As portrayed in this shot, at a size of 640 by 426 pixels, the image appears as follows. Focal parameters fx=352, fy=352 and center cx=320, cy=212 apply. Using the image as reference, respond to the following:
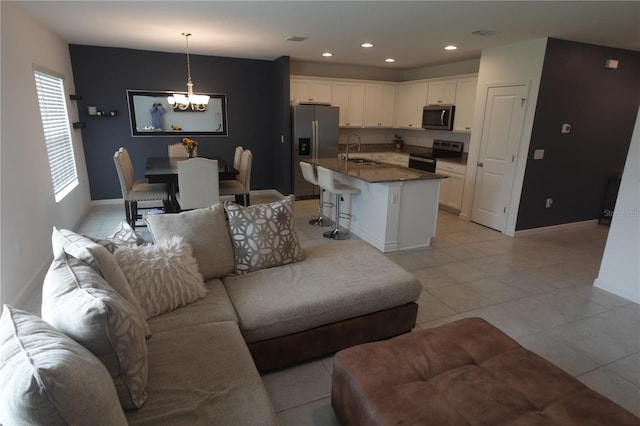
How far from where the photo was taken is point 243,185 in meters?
5.07

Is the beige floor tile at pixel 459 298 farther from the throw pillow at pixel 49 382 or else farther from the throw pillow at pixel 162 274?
the throw pillow at pixel 49 382

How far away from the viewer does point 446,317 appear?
110 inches

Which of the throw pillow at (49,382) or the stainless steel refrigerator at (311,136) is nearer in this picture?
the throw pillow at (49,382)

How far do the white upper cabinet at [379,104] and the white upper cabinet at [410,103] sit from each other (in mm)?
146

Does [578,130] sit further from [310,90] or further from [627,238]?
[310,90]

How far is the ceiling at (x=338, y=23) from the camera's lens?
10.1ft

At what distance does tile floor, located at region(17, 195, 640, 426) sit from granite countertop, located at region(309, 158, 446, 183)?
88cm

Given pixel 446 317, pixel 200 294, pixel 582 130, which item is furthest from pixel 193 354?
pixel 582 130

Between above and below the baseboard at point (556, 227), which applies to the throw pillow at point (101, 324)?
above

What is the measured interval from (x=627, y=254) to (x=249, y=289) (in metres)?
3.39

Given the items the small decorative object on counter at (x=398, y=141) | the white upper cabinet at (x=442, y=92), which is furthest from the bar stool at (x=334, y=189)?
the small decorative object on counter at (x=398, y=141)

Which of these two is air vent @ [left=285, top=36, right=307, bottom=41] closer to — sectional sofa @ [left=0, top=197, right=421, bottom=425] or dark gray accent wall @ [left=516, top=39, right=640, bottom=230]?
sectional sofa @ [left=0, top=197, right=421, bottom=425]

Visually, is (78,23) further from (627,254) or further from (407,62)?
(627,254)

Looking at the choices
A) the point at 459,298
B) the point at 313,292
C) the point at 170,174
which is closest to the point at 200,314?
the point at 313,292
